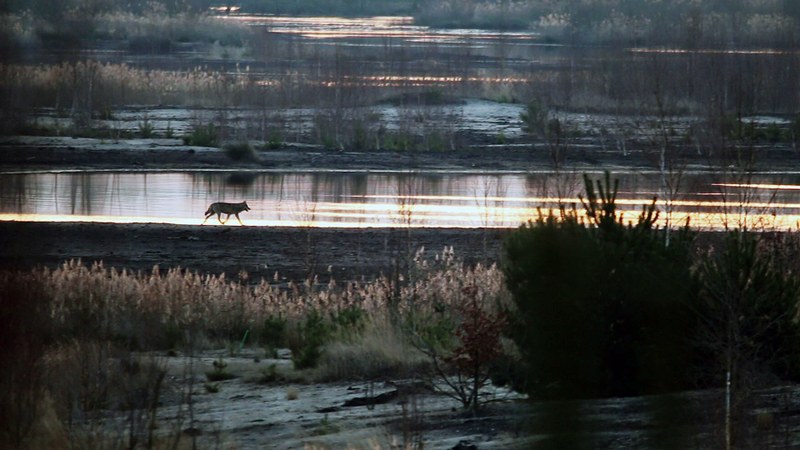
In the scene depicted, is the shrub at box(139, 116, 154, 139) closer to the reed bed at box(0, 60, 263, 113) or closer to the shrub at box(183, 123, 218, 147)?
the shrub at box(183, 123, 218, 147)

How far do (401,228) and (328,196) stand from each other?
7.26 metres

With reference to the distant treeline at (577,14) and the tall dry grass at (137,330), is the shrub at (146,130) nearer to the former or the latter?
the distant treeline at (577,14)

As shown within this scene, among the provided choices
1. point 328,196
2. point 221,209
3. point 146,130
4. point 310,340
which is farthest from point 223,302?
point 146,130

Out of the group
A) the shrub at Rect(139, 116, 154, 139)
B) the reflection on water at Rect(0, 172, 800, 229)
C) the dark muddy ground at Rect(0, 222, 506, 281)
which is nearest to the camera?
the dark muddy ground at Rect(0, 222, 506, 281)

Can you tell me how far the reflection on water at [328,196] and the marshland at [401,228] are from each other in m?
0.18

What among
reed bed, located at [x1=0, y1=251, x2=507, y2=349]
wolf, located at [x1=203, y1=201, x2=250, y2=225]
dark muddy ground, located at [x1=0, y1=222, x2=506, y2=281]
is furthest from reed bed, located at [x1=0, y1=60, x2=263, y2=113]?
reed bed, located at [x1=0, y1=251, x2=507, y2=349]

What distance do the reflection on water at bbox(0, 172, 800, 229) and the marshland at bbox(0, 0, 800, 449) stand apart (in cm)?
18

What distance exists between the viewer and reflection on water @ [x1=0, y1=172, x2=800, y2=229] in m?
22.7

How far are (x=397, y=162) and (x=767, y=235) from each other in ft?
71.7

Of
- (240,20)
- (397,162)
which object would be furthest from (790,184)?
(240,20)

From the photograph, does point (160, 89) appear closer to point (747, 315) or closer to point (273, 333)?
point (273, 333)

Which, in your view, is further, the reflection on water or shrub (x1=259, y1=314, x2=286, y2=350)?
the reflection on water

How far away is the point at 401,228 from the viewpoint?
2044cm

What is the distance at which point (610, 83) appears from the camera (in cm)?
3809
